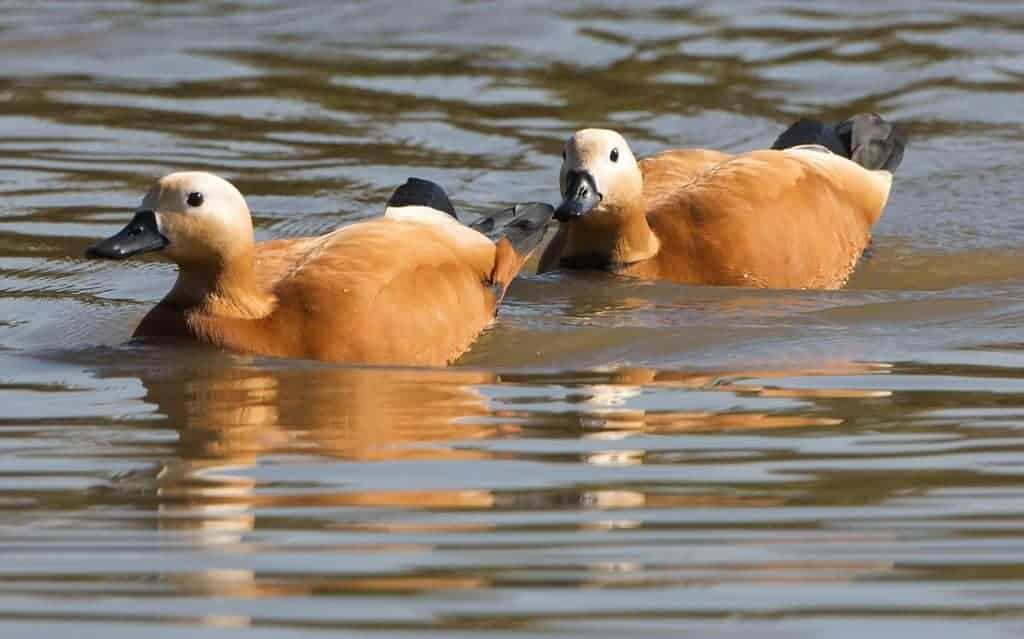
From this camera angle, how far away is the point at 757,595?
4895mm

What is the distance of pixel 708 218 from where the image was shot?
412 inches

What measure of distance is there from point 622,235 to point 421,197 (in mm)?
1173

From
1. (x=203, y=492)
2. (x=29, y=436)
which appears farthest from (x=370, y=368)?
(x=203, y=492)

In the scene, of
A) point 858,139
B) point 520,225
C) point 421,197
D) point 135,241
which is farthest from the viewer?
point 858,139

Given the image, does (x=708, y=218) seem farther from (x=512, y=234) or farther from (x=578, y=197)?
(x=512, y=234)

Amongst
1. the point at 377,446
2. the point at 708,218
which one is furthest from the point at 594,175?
the point at 377,446

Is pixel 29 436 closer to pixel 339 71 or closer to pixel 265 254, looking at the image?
pixel 265 254

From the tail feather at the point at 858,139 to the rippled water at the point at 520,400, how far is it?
431mm

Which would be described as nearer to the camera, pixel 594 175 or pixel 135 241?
pixel 135 241

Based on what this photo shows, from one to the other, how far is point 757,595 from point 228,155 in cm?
888

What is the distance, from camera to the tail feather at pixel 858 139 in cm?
1190

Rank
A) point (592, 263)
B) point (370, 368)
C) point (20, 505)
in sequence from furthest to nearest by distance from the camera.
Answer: point (592, 263) < point (370, 368) < point (20, 505)

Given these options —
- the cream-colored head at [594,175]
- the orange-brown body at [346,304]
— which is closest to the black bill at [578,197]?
the cream-colored head at [594,175]

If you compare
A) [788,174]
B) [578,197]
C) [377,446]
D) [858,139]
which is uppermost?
[377,446]
